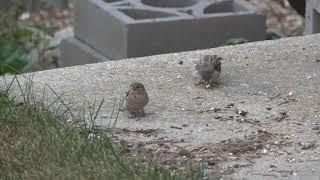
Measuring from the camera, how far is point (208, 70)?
468 centimetres

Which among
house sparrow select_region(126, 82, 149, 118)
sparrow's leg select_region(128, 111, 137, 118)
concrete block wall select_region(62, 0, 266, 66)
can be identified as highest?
concrete block wall select_region(62, 0, 266, 66)

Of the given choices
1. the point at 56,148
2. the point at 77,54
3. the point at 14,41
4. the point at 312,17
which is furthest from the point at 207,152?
the point at 14,41

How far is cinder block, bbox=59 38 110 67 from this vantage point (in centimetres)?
685

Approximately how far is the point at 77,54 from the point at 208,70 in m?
2.57

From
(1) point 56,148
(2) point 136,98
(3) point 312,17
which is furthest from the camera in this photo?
(3) point 312,17

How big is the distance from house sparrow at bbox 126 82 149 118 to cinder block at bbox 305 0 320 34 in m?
2.14

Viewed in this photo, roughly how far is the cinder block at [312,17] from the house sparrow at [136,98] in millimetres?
2137

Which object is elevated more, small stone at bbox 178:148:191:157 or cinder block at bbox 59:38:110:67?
cinder block at bbox 59:38:110:67

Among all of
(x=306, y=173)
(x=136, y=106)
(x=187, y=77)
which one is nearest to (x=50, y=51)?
(x=187, y=77)

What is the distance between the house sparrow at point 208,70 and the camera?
4.71 m

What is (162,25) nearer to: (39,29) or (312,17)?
(312,17)

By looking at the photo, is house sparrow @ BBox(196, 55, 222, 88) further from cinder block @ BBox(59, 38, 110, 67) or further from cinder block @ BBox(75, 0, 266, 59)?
cinder block @ BBox(59, 38, 110, 67)

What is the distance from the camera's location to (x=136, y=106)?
171 inches

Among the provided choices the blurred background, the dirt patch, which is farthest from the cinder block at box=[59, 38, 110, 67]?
the dirt patch
